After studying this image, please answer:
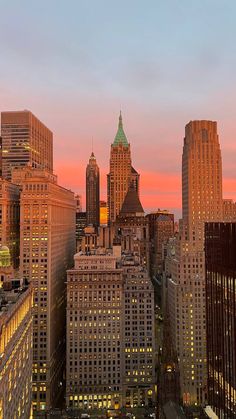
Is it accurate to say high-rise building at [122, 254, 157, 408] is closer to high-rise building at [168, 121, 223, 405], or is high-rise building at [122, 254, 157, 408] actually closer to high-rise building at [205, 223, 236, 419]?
high-rise building at [168, 121, 223, 405]

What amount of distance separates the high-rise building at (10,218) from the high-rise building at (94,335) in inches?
1199

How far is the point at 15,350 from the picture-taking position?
7781 cm

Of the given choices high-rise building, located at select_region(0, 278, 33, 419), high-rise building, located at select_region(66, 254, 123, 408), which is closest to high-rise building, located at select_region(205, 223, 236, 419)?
high-rise building, located at select_region(0, 278, 33, 419)

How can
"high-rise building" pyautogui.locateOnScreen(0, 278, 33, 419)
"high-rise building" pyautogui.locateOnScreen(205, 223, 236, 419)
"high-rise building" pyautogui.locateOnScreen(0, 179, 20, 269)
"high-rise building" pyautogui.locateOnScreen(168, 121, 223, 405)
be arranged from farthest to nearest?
"high-rise building" pyautogui.locateOnScreen(0, 179, 20, 269)
"high-rise building" pyautogui.locateOnScreen(168, 121, 223, 405)
"high-rise building" pyautogui.locateOnScreen(205, 223, 236, 419)
"high-rise building" pyautogui.locateOnScreen(0, 278, 33, 419)

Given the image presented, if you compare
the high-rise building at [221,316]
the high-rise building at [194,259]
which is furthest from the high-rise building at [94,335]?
the high-rise building at [221,316]

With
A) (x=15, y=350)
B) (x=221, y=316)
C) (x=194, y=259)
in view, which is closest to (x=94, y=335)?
(x=194, y=259)

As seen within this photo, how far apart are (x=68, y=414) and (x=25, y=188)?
81141 mm

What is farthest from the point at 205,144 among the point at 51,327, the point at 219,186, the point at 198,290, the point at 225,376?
the point at 225,376

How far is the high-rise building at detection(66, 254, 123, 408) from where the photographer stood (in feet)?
Result: 497

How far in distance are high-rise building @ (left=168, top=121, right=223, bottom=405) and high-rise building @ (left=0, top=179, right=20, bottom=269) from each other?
68083mm

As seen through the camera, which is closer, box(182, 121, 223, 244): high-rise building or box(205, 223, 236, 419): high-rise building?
box(205, 223, 236, 419): high-rise building

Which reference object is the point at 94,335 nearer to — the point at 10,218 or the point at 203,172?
the point at 10,218

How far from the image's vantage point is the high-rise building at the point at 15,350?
221 feet

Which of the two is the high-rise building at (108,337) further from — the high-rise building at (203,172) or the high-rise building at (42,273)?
the high-rise building at (203,172)
